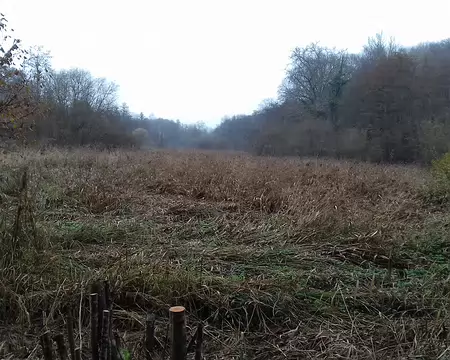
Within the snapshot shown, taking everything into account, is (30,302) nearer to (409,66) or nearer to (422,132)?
(422,132)

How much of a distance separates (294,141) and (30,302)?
25614mm

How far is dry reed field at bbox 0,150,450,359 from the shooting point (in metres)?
2.84

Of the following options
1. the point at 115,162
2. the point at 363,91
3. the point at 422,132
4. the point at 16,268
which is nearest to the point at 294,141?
the point at 363,91

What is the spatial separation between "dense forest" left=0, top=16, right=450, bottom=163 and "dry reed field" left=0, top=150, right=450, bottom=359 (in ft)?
42.6

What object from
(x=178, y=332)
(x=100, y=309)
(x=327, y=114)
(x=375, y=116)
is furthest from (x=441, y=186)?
(x=327, y=114)

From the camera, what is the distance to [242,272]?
3.83 meters

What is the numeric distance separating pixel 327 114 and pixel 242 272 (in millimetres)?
30178

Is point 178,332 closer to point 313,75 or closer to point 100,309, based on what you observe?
point 100,309

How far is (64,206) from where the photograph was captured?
633 centimetres

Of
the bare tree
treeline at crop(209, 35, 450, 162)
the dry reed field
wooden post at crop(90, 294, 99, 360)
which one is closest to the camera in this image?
wooden post at crop(90, 294, 99, 360)

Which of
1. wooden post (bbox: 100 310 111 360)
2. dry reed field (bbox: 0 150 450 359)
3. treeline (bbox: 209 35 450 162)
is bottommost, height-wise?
dry reed field (bbox: 0 150 450 359)

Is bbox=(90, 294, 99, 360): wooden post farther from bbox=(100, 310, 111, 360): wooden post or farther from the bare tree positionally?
the bare tree

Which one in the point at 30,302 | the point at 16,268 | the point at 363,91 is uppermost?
the point at 363,91

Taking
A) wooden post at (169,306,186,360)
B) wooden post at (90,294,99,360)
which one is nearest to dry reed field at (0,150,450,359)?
wooden post at (90,294,99,360)
